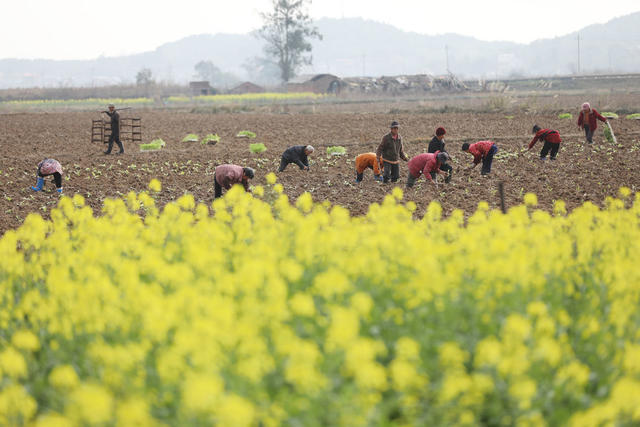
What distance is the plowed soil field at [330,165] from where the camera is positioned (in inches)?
503

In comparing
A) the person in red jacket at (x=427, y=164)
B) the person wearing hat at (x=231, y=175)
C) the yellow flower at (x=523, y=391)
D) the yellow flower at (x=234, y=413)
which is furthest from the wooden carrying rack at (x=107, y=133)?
the yellow flower at (x=523, y=391)

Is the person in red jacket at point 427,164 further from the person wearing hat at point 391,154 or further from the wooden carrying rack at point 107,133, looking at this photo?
the wooden carrying rack at point 107,133

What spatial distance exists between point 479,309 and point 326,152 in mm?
15256

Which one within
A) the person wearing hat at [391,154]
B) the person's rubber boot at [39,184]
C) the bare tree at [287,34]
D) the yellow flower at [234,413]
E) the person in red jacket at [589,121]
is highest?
the bare tree at [287,34]

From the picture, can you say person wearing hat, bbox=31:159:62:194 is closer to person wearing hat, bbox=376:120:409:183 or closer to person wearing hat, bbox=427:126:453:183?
person wearing hat, bbox=376:120:409:183

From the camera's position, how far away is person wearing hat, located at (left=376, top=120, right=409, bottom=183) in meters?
13.8

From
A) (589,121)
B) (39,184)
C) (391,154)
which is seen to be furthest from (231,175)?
(589,121)

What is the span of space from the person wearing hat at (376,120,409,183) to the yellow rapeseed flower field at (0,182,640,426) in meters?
7.27

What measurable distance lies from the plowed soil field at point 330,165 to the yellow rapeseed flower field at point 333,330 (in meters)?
5.79

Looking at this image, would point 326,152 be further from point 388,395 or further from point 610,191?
point 388,395

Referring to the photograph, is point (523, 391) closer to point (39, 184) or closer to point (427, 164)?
point (427, 164)

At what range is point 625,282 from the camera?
4.82 metres

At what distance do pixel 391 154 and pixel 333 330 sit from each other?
10.7 meters

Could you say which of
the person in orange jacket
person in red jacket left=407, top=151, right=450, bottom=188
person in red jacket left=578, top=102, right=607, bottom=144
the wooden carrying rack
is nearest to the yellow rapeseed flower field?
person in red jacket left=407, top=151, right=450, bottom=188
